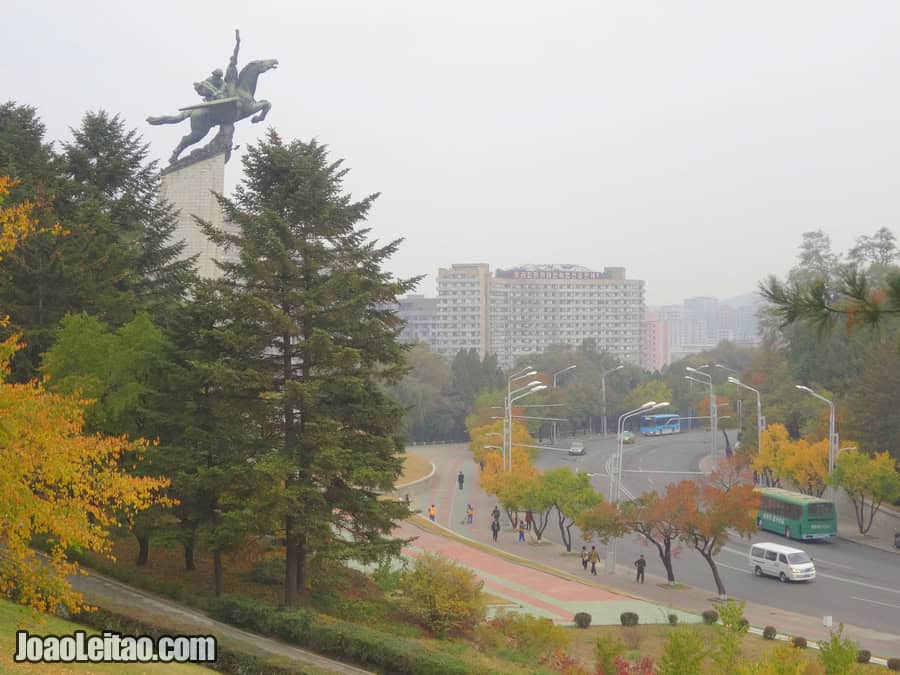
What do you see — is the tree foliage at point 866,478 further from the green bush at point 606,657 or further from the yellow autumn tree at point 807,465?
the green bush at point 606,657

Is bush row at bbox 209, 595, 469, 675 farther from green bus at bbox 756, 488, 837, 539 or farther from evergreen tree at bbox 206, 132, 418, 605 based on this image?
green bus at bbox 756, 488, 837, 539

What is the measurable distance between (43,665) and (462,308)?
124833 mm

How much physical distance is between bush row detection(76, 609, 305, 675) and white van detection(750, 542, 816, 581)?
18004 mm

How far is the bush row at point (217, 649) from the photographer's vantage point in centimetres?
1219

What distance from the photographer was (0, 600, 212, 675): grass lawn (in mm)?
9130

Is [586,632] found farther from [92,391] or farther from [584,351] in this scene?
[584,351]

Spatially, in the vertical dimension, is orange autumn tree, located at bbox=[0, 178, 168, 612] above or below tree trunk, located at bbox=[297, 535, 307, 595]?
above

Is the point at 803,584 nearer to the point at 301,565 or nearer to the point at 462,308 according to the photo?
the point at 301,565

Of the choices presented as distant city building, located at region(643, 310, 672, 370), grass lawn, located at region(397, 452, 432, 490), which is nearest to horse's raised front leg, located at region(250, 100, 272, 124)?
grass lawn, located at region(397, 452, 432, 490)

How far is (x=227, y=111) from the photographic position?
133 ft

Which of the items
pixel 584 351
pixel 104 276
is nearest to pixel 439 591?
pixel 104 276

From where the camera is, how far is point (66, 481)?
9164 mm

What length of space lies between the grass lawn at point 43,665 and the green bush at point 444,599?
6.56m

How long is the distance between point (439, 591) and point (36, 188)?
46.7 ft
